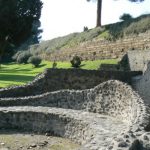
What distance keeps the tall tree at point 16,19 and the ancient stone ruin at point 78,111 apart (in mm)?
12017

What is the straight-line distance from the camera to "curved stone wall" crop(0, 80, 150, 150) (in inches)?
511

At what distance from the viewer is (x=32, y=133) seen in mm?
15234

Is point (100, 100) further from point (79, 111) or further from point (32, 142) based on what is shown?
point (32, 142)

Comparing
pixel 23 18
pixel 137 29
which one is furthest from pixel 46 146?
pixel 137 29

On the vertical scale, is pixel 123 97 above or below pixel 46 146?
above

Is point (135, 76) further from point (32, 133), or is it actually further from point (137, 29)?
point (137, 29)

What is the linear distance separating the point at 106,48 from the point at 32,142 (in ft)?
80.3

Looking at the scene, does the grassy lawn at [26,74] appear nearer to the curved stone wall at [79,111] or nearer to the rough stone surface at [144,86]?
the rough stone surface at [144,86]

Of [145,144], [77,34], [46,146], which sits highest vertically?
[77,34]

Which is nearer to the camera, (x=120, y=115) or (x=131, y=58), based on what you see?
(x=120, y=115)

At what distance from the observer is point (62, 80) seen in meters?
21.5

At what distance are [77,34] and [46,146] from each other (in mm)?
36480

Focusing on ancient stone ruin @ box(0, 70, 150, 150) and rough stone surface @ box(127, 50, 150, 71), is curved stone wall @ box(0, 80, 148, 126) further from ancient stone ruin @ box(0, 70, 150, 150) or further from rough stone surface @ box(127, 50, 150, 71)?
rough stone surface @ box(127, 50, 150, 71)

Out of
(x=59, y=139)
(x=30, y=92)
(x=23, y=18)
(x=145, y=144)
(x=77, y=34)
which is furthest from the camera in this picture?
(x=77, y=34)
